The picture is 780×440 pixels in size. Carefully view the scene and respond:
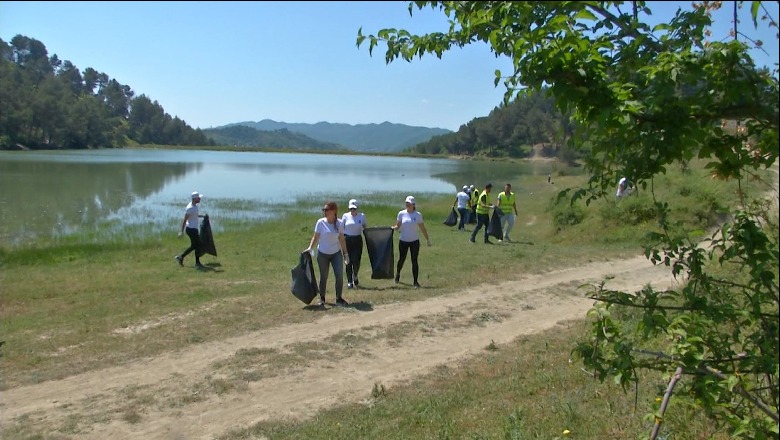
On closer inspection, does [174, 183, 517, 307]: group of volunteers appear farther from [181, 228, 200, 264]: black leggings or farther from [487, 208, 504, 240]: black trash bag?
[487, 208, 504, 240]: black trash bag

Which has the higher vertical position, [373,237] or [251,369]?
[373,237]

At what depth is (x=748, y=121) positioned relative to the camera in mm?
2570

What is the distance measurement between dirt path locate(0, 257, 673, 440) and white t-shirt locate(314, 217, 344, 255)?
1.12m

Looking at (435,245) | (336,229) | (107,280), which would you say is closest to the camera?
(336,229)

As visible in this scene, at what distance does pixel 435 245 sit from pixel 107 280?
9044 mm

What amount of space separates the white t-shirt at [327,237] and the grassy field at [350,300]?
1.02m

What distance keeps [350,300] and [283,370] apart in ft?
11.3

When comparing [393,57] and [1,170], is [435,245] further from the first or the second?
[1,170]

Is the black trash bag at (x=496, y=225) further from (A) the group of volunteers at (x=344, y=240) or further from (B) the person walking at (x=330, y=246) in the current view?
(B) the person walking at (x=330, y=246)

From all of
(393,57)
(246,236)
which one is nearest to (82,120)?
(246,236)

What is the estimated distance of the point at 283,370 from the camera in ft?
23.7

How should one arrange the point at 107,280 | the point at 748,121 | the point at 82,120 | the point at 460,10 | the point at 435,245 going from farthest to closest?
1. the point at 82,120
2. the point at 435,245
3. the point at 107,280
4. the point at 460,10
5. the point at 748,121

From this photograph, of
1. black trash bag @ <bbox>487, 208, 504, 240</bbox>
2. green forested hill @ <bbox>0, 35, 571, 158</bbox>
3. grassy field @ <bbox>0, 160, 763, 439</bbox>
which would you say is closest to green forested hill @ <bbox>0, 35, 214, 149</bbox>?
green forested hill @ <bbox>0, 35, 571, 158</bbox>

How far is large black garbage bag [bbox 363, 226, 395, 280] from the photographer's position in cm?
1225
